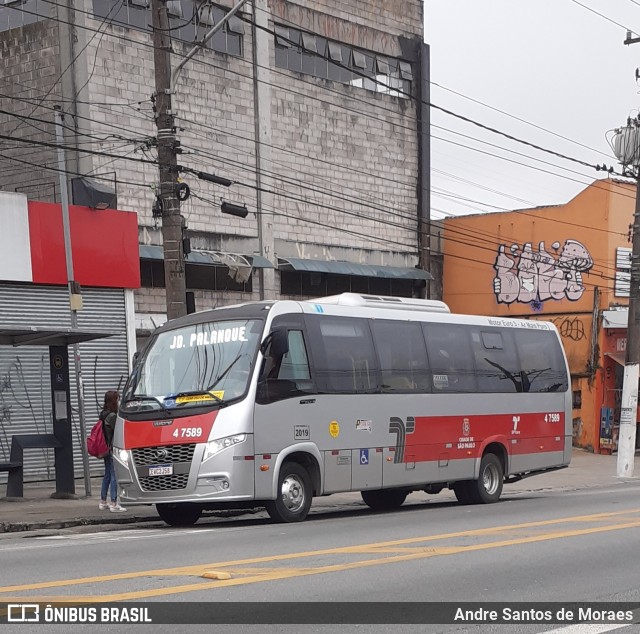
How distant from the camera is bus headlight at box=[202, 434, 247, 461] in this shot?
14430 millimetres

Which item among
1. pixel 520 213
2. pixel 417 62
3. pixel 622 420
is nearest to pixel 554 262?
pixel 520 213

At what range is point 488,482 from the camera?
19250 mm

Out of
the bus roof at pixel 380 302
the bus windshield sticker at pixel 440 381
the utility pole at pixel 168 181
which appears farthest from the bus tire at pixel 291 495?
the utility pole at pixel 168 181

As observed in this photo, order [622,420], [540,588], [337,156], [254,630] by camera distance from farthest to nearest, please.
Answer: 1. [337,156]
2. [622,420]
3. [540,588]
4. [254,630]

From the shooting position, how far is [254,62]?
3338cm

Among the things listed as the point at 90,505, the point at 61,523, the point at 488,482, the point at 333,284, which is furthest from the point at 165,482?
the point at 333,284

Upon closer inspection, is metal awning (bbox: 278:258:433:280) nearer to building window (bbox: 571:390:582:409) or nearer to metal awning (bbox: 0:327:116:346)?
building window (bbox: 571:390:582:409)

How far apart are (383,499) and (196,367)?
5.35 metres

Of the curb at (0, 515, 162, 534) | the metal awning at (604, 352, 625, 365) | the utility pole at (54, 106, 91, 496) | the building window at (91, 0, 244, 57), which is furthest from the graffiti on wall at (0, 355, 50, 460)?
the metal awning at (604, 352, 625, 365)

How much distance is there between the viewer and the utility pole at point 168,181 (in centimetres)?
1786

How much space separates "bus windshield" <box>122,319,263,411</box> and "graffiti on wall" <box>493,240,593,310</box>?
82.3 ft

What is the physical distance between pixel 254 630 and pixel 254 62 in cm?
2801

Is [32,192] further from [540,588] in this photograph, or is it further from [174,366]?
[540,588]

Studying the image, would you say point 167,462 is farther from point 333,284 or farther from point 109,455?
point 333,284
